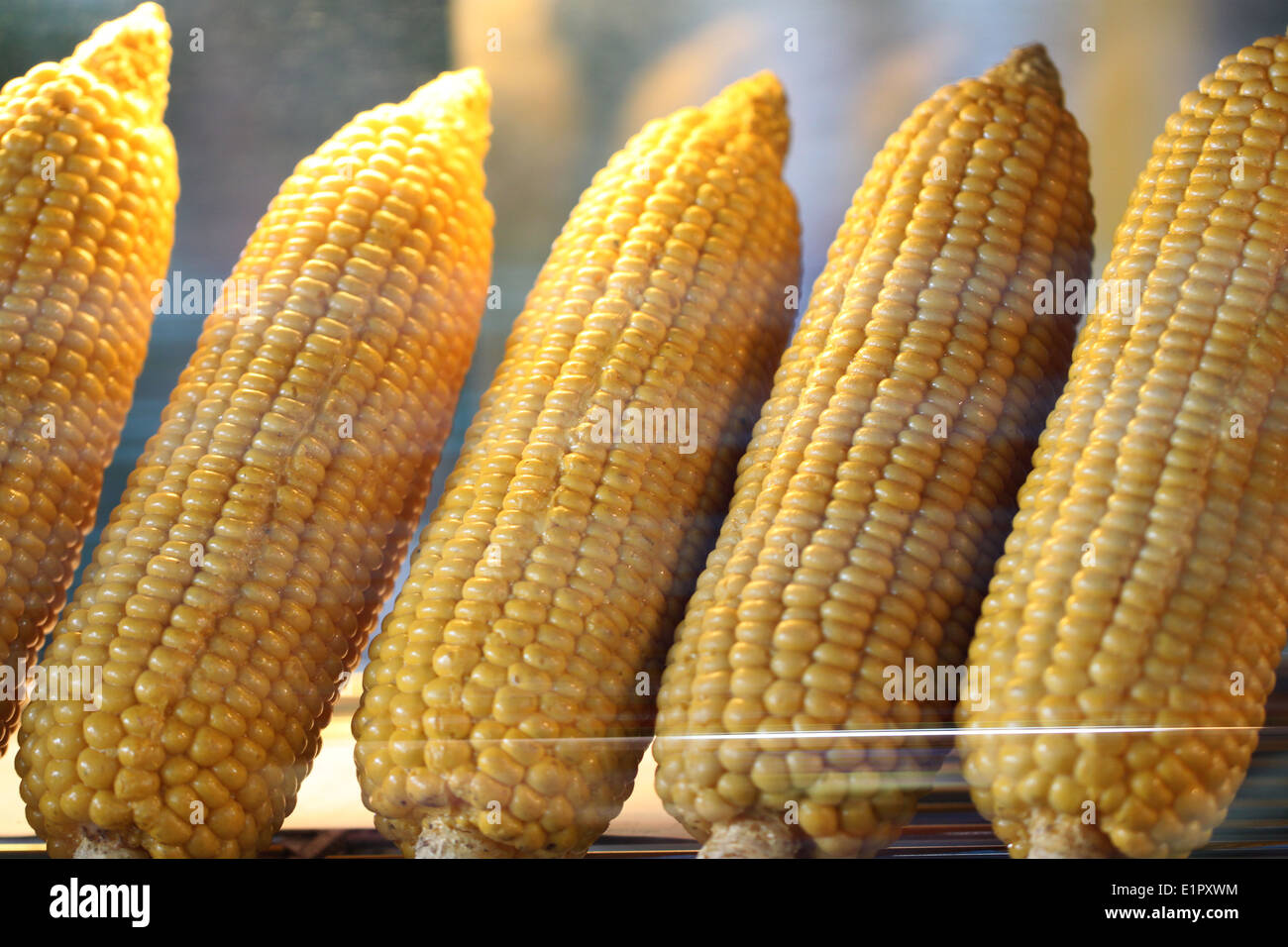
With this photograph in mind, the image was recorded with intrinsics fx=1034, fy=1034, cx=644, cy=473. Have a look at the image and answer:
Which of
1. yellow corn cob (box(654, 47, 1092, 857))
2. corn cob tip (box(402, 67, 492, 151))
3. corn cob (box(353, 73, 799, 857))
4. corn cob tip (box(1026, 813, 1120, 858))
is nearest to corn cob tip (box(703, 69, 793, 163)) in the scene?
corn cob (box(353, 73, 799, 857))

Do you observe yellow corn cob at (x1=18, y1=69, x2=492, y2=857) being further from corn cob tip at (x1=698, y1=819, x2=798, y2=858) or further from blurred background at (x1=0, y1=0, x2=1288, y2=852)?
corn cob tip at (x1=698, y1=819, x2=798, y2=858)

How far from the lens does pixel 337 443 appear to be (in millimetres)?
1157

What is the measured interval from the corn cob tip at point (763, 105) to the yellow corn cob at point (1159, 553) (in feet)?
1.50

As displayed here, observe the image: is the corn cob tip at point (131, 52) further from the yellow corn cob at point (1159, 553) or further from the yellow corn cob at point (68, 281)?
the yellow corn cob at point (1159, 553)

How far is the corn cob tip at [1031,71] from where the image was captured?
1.21 metres

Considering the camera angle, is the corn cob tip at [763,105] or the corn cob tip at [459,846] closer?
the corn cob tip at [459,846]

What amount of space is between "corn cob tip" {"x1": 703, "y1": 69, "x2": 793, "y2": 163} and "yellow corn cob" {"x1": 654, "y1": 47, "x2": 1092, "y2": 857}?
0.15 metres

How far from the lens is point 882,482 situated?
103cm

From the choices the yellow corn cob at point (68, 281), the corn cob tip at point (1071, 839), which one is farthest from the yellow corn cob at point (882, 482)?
the yellow corn cob at point (68, 281)

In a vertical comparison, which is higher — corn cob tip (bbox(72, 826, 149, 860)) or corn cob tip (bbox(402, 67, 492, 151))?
corn cob tip (bbox(402, 67, 492, 151))

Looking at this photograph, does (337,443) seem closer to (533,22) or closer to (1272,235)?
(533,22)

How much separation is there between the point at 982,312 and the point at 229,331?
0.86 meters

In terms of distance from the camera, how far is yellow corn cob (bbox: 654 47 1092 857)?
95cm

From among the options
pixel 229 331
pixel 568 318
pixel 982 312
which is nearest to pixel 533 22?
pixel 568 318
